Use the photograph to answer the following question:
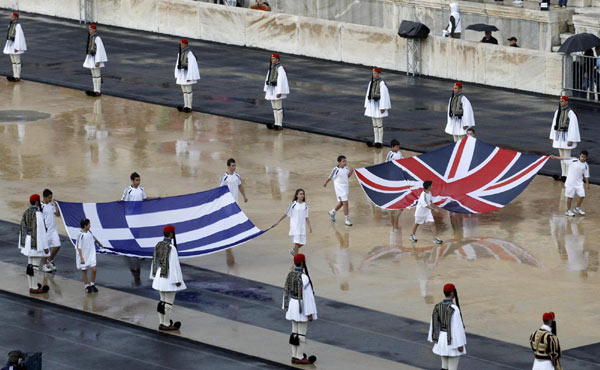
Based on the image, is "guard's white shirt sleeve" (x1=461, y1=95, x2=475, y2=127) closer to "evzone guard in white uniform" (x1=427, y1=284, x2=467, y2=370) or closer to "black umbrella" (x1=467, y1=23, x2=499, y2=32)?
"black umbrella" (x1=467, y1=23, x2=499, y2=32)

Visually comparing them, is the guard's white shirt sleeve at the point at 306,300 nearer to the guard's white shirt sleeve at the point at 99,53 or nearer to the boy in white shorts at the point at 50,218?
the boy in white shorts at the point at 50,218

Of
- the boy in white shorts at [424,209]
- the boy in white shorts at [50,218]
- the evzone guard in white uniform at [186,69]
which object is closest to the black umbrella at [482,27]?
the evzone guard in white uniform at [186,69]

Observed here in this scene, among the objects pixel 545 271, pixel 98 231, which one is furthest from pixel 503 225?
pixel 98 231

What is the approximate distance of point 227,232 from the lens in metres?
25.4

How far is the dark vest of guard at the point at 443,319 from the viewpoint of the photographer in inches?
768

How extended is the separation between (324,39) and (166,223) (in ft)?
65.3

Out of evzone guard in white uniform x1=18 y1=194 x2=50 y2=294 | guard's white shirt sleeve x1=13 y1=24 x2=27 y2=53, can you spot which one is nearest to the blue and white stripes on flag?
evzone guard in white uniform x1=18 y1=194 x2=50 y2=294

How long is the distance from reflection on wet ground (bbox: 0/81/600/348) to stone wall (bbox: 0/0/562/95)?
7.18m

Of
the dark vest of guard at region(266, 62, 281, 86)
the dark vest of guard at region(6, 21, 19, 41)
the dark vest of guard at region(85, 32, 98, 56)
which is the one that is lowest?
the dark vest of guard at region(266, 62, 281, 86)

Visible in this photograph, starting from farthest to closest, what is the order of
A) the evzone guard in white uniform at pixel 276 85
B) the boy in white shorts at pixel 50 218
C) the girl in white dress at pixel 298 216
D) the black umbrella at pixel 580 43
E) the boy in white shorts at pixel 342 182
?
the black umbrella at pixel 580 43, the evzone guard in white uniform at pixel 276 85, the boy in white shorts at pixel 342 182, the girl in white dress at pixel 298 216, the boy in white shorts at pixel 50 218

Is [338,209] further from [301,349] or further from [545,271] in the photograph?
[301,349]

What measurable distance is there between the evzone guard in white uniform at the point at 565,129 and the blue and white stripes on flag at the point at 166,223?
328 inches

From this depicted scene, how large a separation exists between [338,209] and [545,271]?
5.05 meters

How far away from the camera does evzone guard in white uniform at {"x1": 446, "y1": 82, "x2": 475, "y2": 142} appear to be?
3256cm
